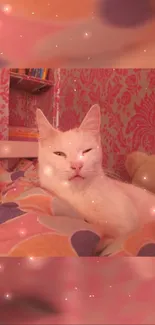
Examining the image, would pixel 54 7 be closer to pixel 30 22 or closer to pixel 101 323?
pixel 30 22

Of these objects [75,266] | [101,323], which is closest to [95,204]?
[75,266]

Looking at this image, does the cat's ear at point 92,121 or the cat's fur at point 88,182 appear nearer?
the cat's fur at point 88,182

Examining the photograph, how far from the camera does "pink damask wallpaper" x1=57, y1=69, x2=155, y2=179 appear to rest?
2.23ft

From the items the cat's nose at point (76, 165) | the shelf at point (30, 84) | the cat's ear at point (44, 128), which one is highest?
the shelf at point (30, 84)

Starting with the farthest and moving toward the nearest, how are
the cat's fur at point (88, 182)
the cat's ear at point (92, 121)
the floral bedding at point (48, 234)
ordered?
the cat's ear at point (92, 121) < the cat's fur at point (88, 182) < the floral bedding at point (48, 234)

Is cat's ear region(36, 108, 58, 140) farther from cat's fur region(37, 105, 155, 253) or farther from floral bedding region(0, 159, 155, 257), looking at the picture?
floral bedding region(0, 159, 155, 257)

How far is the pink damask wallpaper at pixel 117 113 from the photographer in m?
0.68

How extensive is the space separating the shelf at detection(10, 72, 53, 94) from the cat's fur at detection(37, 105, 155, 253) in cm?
8

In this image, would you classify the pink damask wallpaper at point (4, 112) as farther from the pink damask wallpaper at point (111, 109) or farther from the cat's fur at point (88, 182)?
the cat's fur at point (88, 182)

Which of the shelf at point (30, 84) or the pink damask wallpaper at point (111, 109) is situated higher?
the shelf at point (30, 84)

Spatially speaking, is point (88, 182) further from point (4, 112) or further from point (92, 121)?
point (4, 112)

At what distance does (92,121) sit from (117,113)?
0.10 meters

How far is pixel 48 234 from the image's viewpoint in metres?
0.43

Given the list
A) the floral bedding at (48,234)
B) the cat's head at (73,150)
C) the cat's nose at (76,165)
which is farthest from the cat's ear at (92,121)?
the floral bedding at (48,234)
